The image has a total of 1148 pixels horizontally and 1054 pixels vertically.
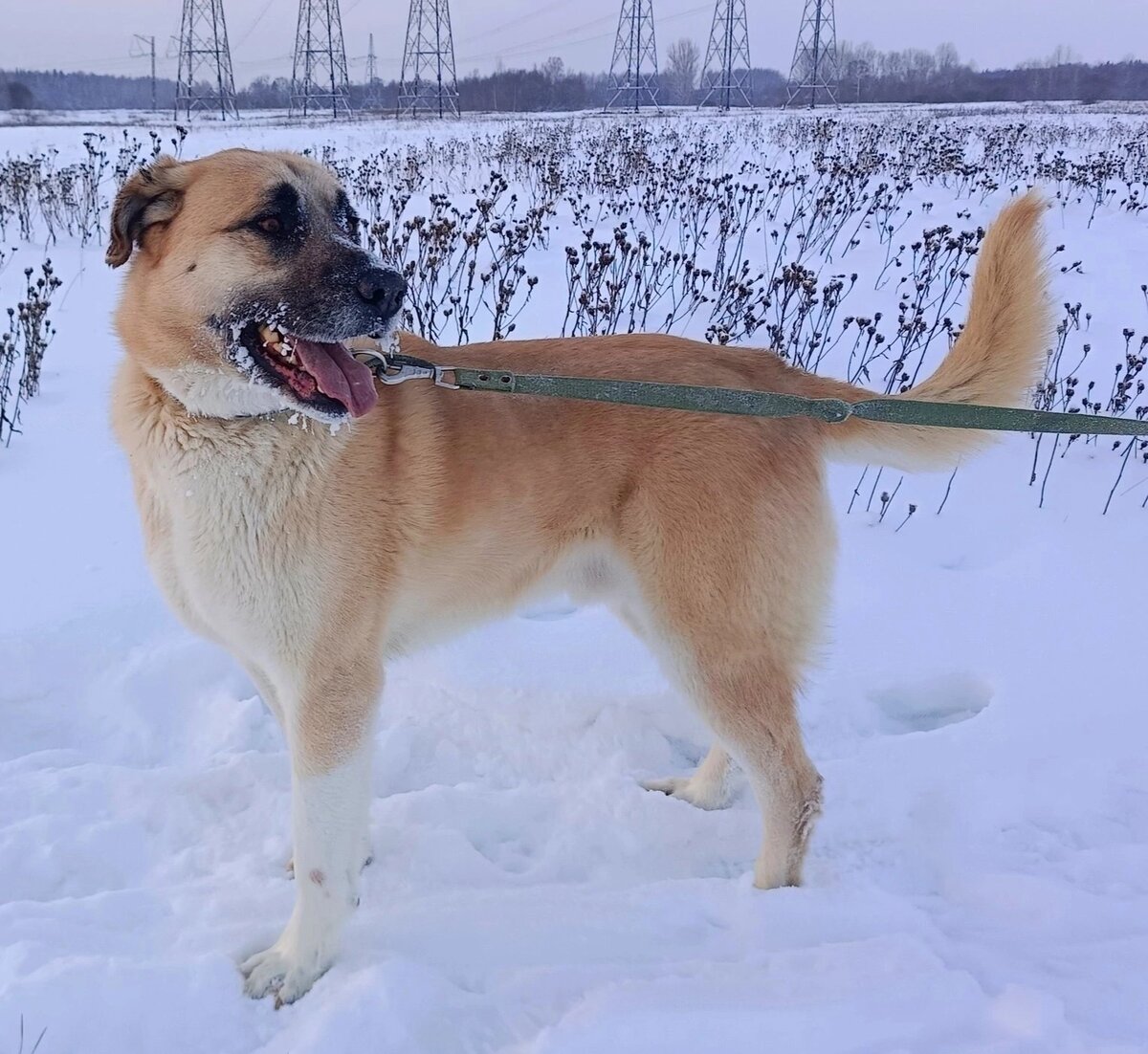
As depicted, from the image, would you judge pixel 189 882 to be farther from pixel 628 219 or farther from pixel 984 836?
pixel 628 219

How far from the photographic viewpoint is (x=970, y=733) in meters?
2.93

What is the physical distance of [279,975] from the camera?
6.78 feet

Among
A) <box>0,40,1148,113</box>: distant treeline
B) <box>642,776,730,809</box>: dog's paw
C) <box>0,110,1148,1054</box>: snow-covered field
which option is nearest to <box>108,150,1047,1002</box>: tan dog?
<box>0,110,1148,1054</box>: snow-covered field

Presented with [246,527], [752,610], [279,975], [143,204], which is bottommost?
[279,975]

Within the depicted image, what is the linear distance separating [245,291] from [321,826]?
1241 millimetres

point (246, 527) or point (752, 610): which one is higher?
point (246, 527)

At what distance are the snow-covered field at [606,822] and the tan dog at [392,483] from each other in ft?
0.82

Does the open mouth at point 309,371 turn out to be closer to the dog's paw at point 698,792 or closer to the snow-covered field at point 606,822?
the snow-covered field at point 606,822

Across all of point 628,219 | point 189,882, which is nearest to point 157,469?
point 189,882

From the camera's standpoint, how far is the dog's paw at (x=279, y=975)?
6.64ft

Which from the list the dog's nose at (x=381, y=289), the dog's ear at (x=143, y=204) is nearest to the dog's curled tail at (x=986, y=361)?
the dog's nose at (x=381, y=289)

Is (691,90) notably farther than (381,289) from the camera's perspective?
Yes

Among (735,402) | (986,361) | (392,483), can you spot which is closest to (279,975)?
(392,483)

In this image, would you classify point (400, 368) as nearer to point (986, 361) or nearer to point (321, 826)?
point (321, 826)
